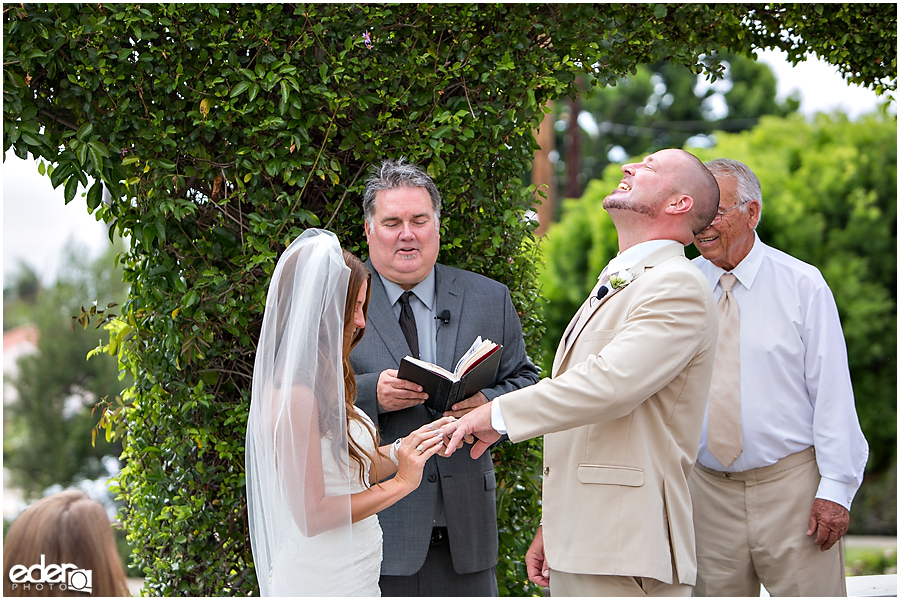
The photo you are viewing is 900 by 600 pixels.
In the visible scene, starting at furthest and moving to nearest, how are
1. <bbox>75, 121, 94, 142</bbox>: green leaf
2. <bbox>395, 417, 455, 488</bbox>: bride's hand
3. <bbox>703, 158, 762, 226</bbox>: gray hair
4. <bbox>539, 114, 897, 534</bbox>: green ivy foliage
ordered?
<bbox>539, 114, 897, 534</bbox>: green ivy foliage, <bbox>703, 158, 762, 226</bbox>: gray hair, <bbox>75, 121, 94, 142</bbox>: green leaf, <bbox>395, 417, 455, 488</bbox>: bride's hand

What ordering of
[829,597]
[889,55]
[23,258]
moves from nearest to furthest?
[829,597] → [889,55] → [23,258]

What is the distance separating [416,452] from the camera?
8.86 feet

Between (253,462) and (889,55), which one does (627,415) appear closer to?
(253,462)

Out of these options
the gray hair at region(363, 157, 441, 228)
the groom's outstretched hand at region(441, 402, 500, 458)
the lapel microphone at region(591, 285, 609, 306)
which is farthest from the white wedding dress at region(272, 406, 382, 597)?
the gray hair at region(363, 157, 441, 228)

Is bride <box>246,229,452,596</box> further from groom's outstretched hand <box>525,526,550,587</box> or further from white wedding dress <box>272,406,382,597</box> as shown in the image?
groom's outstretched hand <box>525,526,550,587</box>

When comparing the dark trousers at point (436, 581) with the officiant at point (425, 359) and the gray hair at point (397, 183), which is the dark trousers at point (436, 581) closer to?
the officiant at point (425, 359)

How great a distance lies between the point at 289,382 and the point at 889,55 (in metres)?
3.76

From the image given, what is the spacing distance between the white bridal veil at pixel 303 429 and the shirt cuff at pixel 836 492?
2.00 metres

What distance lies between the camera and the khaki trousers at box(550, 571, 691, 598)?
8.63 feet

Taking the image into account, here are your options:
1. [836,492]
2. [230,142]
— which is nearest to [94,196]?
[230,142]

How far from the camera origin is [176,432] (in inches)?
146

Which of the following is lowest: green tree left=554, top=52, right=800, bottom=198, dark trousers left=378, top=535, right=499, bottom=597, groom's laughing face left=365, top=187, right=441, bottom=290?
dark trousers left=378, top=535, right=499, bottom=597

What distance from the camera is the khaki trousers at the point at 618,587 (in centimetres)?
263

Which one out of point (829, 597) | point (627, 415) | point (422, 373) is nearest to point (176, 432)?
point (422, 373)
